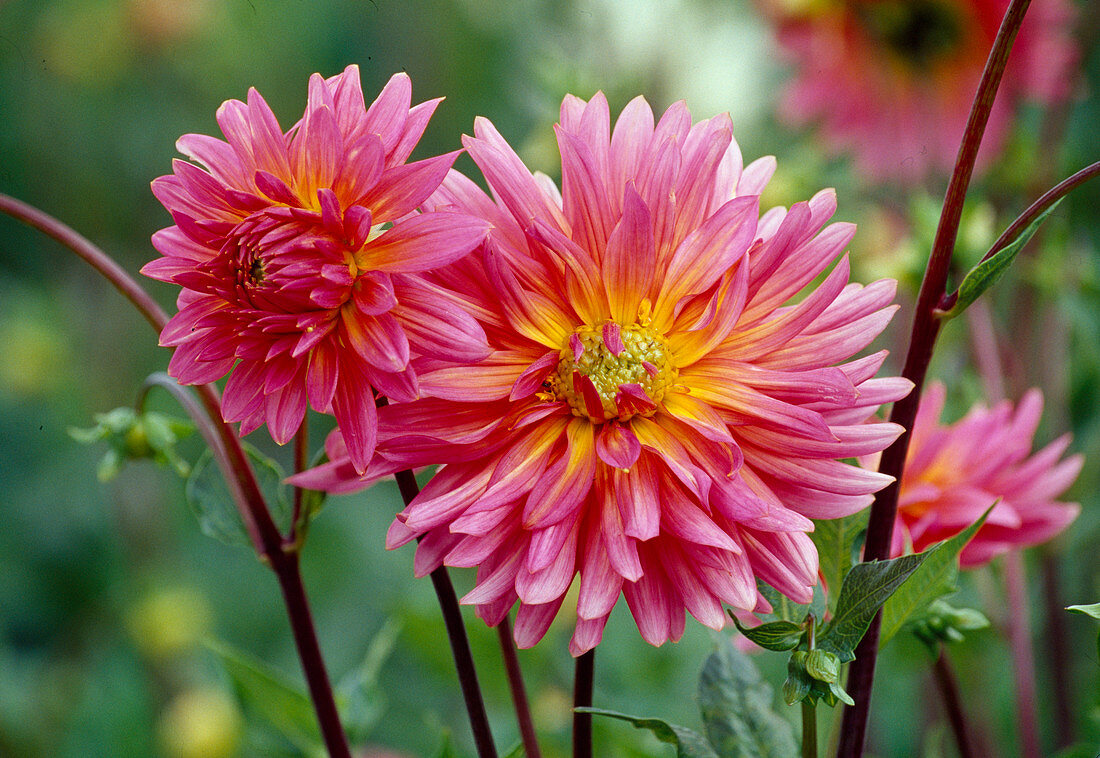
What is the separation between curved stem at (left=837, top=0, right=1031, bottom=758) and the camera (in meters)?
0.33

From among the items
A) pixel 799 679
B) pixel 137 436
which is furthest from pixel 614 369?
pixel 137 436

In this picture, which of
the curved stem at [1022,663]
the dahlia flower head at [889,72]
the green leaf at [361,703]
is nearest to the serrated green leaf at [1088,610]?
the curved stem at [1022,663]

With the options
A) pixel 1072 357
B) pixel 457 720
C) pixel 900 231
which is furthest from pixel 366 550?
pixel 1072 357

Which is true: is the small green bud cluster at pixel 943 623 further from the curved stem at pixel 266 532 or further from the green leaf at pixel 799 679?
A: the curved stem at pixel 266 532

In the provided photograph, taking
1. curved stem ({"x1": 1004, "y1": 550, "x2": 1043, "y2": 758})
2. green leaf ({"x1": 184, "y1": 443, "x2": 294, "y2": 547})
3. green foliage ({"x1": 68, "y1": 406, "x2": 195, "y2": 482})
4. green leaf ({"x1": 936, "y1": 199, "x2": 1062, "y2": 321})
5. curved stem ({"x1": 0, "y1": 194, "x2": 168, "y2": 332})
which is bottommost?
curved stem ({"x1": 1004, "y1": 550, "x2": 1043, "y2": 758})

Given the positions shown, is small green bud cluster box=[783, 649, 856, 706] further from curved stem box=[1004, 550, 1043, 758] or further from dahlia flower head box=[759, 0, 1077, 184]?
dahlia flower head box=[759, 0, 1077, 184]

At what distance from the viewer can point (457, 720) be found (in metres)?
0.99

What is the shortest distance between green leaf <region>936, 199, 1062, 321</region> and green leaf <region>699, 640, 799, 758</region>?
179 millimetres

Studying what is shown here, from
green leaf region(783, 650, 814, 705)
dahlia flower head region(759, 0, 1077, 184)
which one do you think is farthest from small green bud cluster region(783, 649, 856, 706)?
dahlia flower head region(759, 0, 1077, 184)

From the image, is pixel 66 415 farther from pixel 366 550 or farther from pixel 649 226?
pixel 649 226

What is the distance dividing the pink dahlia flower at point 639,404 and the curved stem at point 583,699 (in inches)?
1.2

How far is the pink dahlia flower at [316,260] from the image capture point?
1.00 feet

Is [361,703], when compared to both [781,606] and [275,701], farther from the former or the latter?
[781,606]

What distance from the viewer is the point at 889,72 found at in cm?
100
